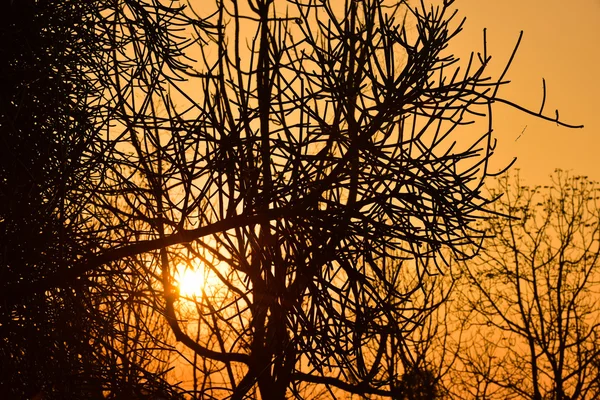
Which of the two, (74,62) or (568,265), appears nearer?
(74,62)

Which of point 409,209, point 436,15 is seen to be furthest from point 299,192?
point 436,15

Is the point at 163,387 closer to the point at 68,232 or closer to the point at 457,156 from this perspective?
the point at 68,232

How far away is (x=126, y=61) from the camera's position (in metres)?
4.46

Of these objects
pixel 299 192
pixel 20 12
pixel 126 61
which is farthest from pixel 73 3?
pixel 299 192

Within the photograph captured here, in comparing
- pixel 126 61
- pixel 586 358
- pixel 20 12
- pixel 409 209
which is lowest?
pixel 409 209

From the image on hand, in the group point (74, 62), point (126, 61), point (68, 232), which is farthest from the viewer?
point (126, 61)

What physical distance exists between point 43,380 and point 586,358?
1561cm

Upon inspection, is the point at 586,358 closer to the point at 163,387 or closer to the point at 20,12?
the point at 163,387

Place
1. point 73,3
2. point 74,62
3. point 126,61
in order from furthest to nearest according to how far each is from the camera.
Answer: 1. point 126,61
2. point 74,62
3. point 73,3

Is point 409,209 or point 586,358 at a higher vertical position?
point 586,358

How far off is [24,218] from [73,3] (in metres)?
1.46

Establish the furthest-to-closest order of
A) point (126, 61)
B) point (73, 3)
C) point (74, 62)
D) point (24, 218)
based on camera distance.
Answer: point (126, 61), point (74, 62), point (73, 3), point (24, 218)

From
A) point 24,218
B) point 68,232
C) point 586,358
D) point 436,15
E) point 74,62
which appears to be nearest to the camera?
point 436,15

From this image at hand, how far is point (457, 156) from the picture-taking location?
2496 mm
